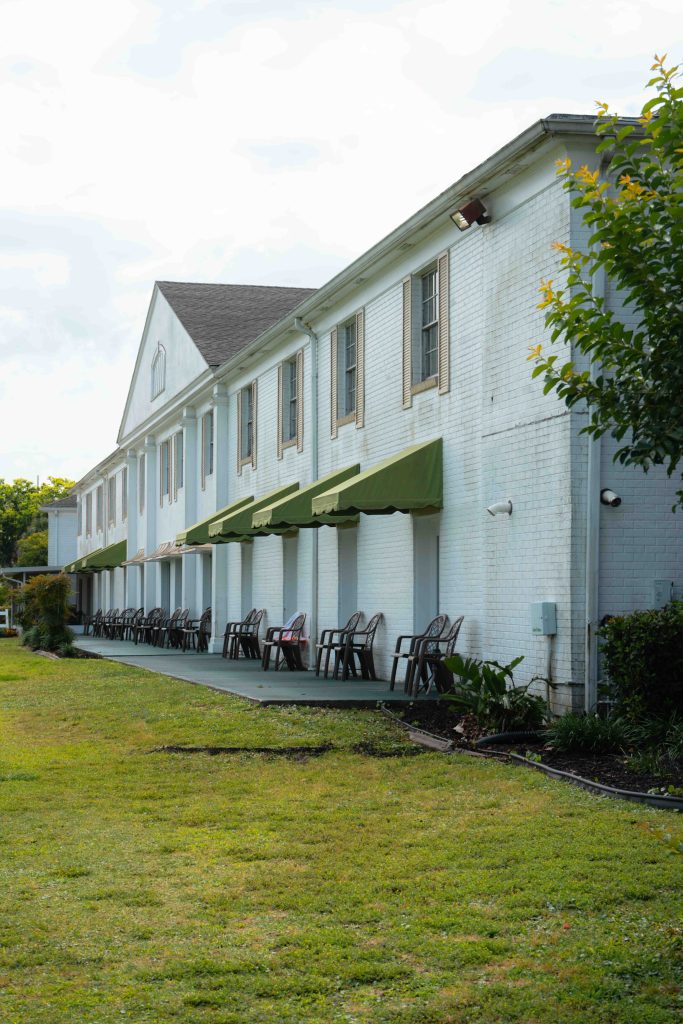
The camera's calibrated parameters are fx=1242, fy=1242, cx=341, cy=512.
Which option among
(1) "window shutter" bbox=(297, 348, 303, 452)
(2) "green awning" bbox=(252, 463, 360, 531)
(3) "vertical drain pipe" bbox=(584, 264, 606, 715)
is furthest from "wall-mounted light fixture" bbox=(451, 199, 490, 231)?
(1) "window shutter" bbox=(297, 348, 303, 452)

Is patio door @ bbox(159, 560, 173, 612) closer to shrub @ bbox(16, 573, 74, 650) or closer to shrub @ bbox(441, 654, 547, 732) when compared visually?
shrub @ bbox(16, 573, 74, 650)

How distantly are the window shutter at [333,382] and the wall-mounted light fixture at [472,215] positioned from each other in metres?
5.53

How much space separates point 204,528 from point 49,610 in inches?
347

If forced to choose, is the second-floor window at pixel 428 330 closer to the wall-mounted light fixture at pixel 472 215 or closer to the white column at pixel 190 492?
the wall-mounted light fixture at pixel 472 215

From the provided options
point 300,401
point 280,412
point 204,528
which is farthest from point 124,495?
point 300,401

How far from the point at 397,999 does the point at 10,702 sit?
41.9 ft

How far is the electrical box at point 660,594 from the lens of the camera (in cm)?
1202

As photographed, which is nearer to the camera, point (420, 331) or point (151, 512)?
point (420, 331)

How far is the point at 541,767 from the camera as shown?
9.38m

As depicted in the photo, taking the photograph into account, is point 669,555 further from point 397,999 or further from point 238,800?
point 397,999

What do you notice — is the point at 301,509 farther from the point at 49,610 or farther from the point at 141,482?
the point at 141,482

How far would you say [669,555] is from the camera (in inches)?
478

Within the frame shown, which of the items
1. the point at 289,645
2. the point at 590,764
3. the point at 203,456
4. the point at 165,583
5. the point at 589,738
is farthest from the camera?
the point at 165,583

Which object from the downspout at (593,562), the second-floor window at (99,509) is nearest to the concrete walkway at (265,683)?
the downspout at (593,562)
